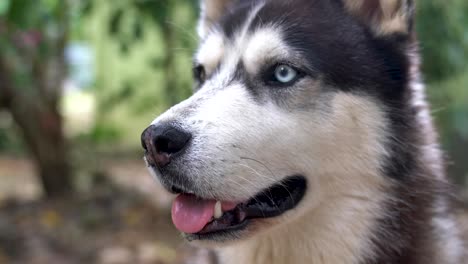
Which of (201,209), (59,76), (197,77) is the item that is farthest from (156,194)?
(201,209)

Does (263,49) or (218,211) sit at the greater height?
(263,49)

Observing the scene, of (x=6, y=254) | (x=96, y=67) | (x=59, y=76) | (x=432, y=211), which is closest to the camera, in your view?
(x=432, y=211)

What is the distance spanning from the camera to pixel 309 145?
2.41 m

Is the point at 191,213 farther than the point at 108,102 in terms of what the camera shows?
No

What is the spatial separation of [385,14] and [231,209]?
95 centimetres

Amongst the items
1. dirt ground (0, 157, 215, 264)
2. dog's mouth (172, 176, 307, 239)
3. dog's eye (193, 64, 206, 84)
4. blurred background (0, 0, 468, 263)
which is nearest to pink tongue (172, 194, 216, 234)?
dog's mouth (172, 176, 307, 239)

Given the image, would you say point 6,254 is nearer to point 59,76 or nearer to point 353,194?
point 59,76

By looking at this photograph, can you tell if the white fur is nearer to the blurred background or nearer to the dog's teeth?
the dog's teeth

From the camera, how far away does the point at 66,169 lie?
22.2ft

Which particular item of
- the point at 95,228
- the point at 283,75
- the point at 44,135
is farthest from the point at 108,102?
the point at 283,75

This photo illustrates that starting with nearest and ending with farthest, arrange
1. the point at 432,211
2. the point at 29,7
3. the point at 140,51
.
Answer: the point at 432,211
the point at 29,7
the point at 140,51

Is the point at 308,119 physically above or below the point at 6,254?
below

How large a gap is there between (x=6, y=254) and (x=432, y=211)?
3.85m

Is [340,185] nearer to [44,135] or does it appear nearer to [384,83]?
[384,83]
